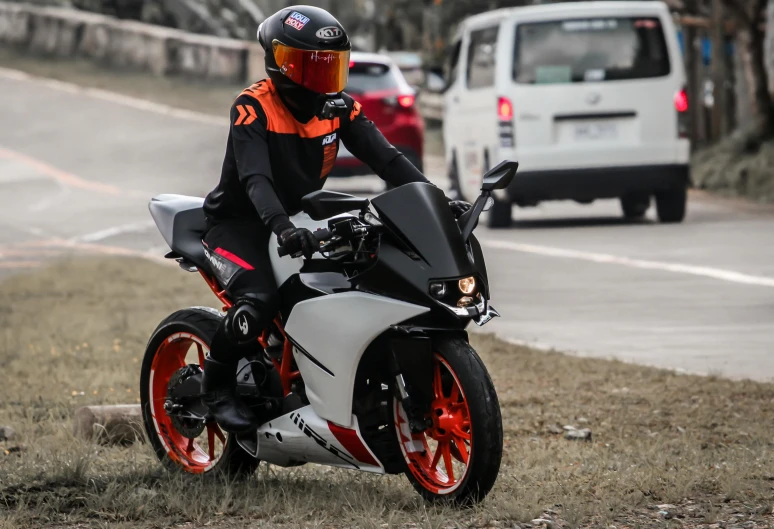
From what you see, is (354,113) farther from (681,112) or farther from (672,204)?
(672,204)

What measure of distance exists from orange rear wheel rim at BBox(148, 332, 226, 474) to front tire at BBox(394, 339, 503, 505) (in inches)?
42.9

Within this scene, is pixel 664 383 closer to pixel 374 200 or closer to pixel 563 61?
pixel 374 200

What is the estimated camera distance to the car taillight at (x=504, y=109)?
17266 millimetres

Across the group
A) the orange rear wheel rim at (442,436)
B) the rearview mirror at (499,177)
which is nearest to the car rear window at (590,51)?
the rearview mirror at (499,177)

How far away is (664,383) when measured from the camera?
28.8 feet

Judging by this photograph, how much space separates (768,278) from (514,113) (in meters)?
4.77

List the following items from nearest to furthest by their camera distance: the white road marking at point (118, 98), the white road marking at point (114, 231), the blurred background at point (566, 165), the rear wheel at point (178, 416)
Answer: the rear wheel at point (178, 416) < the blurred background at point (566, 165) < the white road marking at point (114, 231) < the white road marking at point (118, 98)

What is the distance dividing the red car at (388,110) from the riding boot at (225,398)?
1595 centimetres

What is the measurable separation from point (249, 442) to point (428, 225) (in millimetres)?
1241

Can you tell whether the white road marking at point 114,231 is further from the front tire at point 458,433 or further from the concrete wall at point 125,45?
the concrete wall at point 125,45

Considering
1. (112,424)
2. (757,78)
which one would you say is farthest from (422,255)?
(757,78)

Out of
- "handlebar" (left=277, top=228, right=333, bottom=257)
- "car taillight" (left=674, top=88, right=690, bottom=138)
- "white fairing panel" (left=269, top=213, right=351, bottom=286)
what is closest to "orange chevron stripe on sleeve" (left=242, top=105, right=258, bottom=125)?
"white fairing panel" (left=269, top=213, right=351, bottom=286)

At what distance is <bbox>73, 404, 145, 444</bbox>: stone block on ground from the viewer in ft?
24.4

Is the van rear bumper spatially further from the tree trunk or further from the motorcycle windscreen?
the motorcycle windscreen
